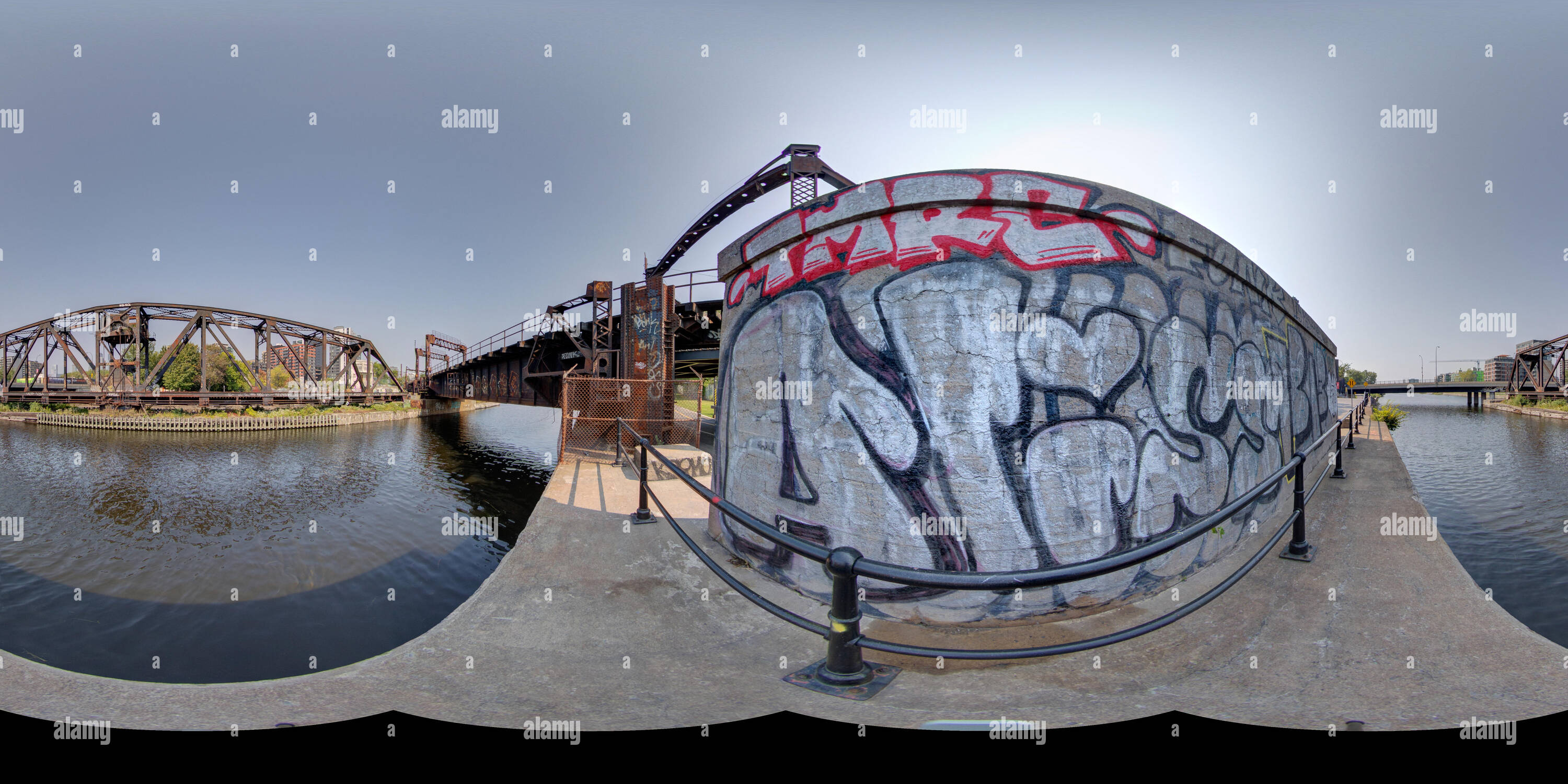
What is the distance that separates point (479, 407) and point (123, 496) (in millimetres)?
60950

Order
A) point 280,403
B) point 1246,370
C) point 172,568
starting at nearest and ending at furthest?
point 1246,370
point 172,568
point 280,403

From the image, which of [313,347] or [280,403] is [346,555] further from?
[313,347]

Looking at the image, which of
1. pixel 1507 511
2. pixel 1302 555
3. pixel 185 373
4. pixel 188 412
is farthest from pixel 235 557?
pixel 185 373

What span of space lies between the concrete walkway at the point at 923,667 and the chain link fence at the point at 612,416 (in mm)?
7969

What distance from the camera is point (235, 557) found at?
9867mm

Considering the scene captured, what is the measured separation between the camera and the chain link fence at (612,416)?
12.5 metres

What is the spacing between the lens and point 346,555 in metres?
10.1

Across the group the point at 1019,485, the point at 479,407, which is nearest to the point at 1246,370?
the point at 1019,485

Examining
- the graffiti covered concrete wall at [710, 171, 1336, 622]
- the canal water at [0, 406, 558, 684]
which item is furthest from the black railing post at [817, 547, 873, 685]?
the canal water at [0, 406, 558, 684]

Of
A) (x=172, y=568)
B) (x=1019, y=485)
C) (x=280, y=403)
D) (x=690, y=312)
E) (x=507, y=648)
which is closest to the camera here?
(x=507, y=648)

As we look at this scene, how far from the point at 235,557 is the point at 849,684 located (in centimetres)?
1266

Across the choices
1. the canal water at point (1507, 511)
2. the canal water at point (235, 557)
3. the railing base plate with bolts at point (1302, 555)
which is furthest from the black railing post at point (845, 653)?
the canal water at point (1507, 511)

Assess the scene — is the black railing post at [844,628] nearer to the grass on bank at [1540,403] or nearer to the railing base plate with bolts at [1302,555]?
the railing base plate with bolts at [1302,555]

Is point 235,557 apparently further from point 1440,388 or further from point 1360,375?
point 1360,375
